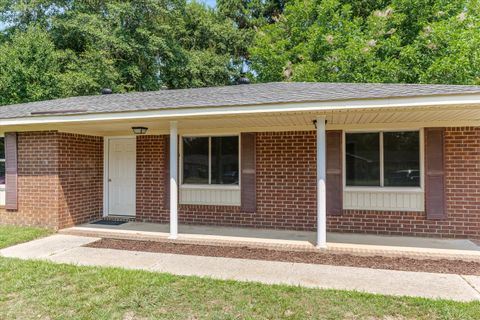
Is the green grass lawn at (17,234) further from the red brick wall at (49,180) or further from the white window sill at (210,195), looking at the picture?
the white window sill at (210,195)

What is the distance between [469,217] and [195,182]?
233 inches

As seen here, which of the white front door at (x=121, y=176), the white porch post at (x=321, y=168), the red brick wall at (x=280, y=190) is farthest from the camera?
the white front door at (x=121, y=176)

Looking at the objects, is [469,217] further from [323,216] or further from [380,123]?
[323,216]

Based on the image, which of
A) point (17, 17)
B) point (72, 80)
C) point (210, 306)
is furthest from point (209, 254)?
point (17, 17)

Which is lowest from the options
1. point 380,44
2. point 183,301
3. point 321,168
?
point 183,301

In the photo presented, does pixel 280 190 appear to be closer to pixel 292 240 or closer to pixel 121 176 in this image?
pixel 292 240

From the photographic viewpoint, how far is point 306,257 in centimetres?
523

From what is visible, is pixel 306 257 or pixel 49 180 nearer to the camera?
pixel 306 257

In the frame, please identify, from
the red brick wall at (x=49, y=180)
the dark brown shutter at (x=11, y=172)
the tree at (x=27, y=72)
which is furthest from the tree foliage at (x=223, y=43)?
the red brick wall at (x=49, y=180)

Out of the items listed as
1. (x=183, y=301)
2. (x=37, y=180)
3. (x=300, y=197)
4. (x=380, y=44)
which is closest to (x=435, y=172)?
(x=300, y=197)

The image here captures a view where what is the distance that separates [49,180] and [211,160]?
3675 millimetres

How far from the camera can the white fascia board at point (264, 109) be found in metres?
4.53

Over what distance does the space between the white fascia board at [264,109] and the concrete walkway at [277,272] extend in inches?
93.8

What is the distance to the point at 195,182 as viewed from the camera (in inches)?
315
